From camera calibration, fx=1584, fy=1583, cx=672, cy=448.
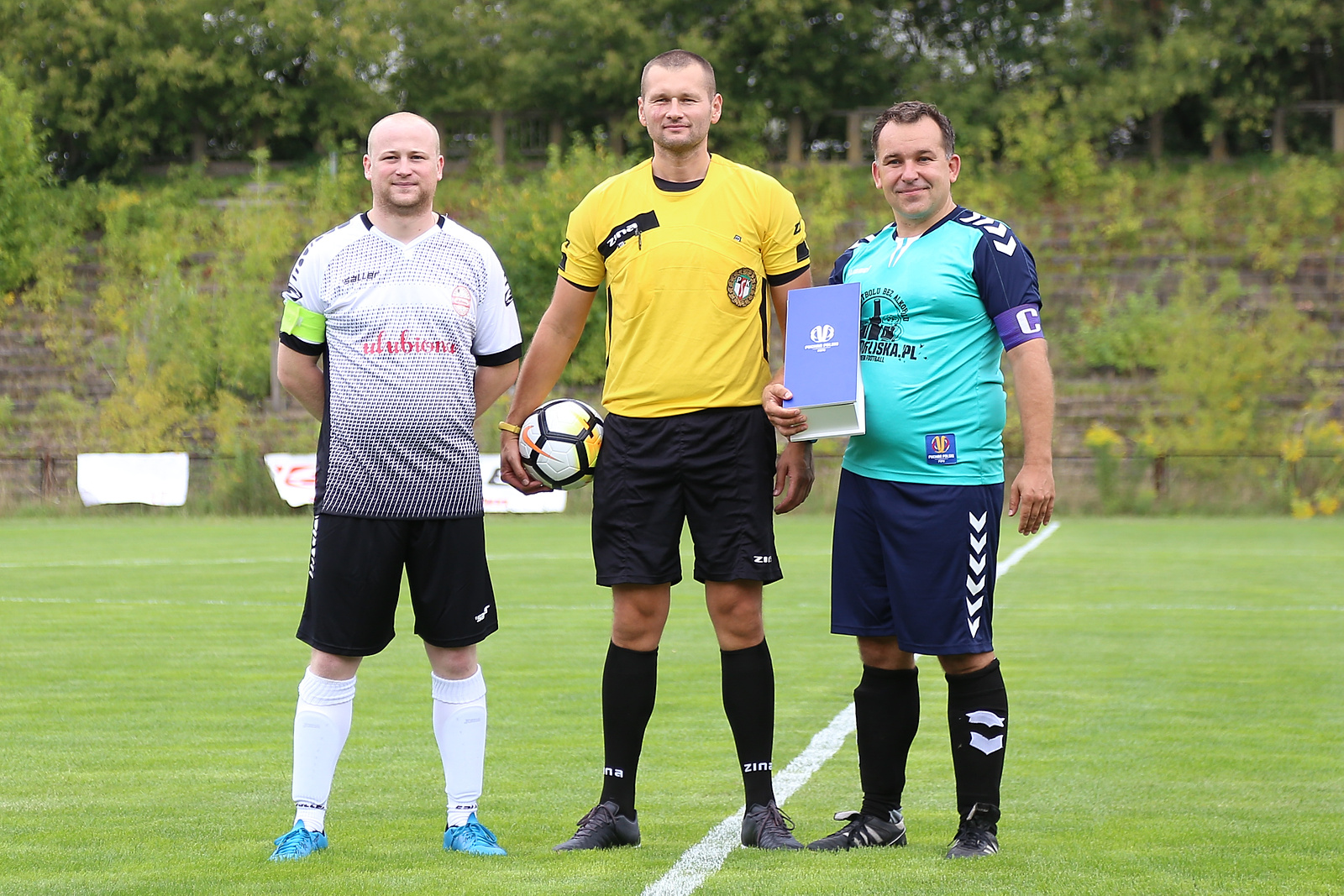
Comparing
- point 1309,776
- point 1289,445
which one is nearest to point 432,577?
point 1309,776

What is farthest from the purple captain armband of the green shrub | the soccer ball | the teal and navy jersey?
the green shrub

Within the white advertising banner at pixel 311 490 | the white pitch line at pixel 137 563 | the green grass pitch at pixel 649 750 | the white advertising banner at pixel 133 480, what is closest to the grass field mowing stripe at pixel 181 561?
the white pitch line at pixel 137 563

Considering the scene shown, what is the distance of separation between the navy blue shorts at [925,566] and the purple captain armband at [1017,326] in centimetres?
42

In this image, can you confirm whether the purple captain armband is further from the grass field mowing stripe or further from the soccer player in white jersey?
the grass field mowing stripe

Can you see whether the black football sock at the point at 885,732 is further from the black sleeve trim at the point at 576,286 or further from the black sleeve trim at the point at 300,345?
the black sleeve trim at the point at 300,345

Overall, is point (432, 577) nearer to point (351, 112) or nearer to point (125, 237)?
point (125, 237)

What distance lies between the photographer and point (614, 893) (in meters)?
4.00

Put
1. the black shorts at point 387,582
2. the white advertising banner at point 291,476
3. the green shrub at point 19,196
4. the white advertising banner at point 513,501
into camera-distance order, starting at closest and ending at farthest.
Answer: the black shorts at point 387,582
the white advertising banner at point 513,501
the white advertising banner at point 291,476
the green shrub at point 19,196

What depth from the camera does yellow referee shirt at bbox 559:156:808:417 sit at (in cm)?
463

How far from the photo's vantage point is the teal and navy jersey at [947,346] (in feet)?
14.7

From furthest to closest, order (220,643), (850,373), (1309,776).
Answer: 1. (220,643)
2. (1309,776)
3. (850,373)

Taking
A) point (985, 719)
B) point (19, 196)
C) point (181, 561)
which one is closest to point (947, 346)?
point (985, 719)

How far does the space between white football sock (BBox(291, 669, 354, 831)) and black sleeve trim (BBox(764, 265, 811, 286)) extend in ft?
5.73

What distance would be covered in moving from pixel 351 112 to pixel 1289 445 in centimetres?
2633
